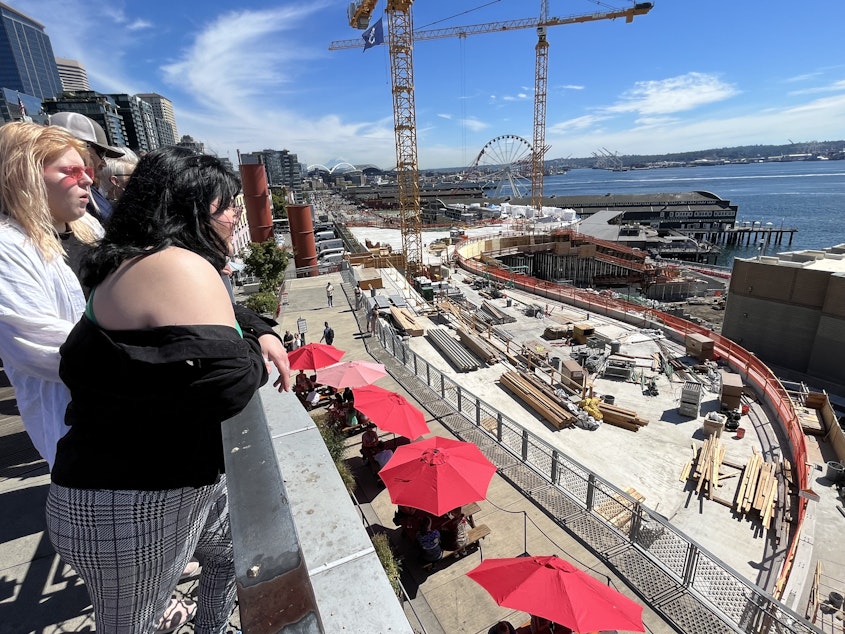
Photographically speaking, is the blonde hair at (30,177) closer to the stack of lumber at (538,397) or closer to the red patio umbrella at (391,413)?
the red patio umbrella at (391,413)

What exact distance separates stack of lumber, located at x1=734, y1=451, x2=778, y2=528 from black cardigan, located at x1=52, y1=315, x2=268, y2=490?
15007mm

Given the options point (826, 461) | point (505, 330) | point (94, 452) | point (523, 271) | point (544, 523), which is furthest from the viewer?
point (523, 271)

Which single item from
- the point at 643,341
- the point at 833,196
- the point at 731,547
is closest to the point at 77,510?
the point at 731,547

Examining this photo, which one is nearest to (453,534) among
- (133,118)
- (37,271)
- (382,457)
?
(382,457)

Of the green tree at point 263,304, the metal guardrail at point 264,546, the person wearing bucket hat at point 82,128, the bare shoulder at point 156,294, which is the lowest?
the green tree at point 263,304

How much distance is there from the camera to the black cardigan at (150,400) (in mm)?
1240

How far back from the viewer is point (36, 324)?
1.70 metres

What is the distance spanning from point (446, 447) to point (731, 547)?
9.69m

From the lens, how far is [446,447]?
632 cm

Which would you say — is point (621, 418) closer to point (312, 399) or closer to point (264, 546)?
point (312, 399)

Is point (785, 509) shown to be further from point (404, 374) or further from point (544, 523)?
point (404, 374)

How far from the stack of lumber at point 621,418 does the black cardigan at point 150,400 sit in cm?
1711

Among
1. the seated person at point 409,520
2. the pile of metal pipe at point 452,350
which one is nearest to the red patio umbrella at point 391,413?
the seated person at point 409,520

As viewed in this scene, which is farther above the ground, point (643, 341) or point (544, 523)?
point (544, 523)
